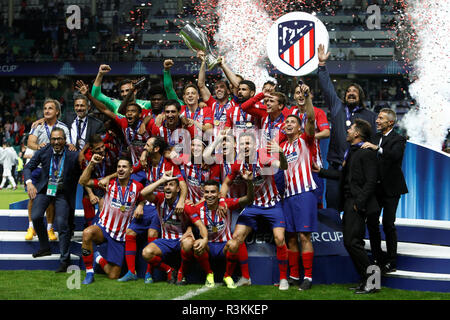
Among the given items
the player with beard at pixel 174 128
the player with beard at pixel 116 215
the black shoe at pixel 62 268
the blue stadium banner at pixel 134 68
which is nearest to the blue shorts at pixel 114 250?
the player with beard at pixel 116 215

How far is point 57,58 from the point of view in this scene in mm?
24984

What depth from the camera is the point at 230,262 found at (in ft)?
19.4

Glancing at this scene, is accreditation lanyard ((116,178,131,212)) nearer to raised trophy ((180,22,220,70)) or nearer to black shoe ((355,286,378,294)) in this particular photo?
raised trophy ((180,22,220,70))

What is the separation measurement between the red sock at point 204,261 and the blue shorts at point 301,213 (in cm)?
84

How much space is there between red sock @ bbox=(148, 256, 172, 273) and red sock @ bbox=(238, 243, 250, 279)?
0.74 meters

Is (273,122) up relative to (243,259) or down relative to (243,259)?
up

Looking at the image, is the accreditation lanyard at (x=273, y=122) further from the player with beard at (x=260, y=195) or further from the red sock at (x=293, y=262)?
the red sock at (x=293, y=262)

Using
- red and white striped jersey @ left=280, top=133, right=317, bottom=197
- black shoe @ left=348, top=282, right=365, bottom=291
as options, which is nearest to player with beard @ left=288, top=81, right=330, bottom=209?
red and white striped jersey @ left=280, top=133, right=317, bottom=197

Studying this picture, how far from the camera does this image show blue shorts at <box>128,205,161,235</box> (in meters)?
6.28

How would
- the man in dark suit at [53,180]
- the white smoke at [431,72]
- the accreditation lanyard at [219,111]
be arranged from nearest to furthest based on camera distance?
1. the man in dark suit at [53,180]
2. the accreditation lanyard at [219,111]
3. the white smoke at [431,72]

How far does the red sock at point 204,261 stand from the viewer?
589 centimetres

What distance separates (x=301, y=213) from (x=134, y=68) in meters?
19.0

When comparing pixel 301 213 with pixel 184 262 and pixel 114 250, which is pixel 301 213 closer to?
pixel 184 262

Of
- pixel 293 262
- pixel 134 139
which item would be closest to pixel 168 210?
pixel 134 139
